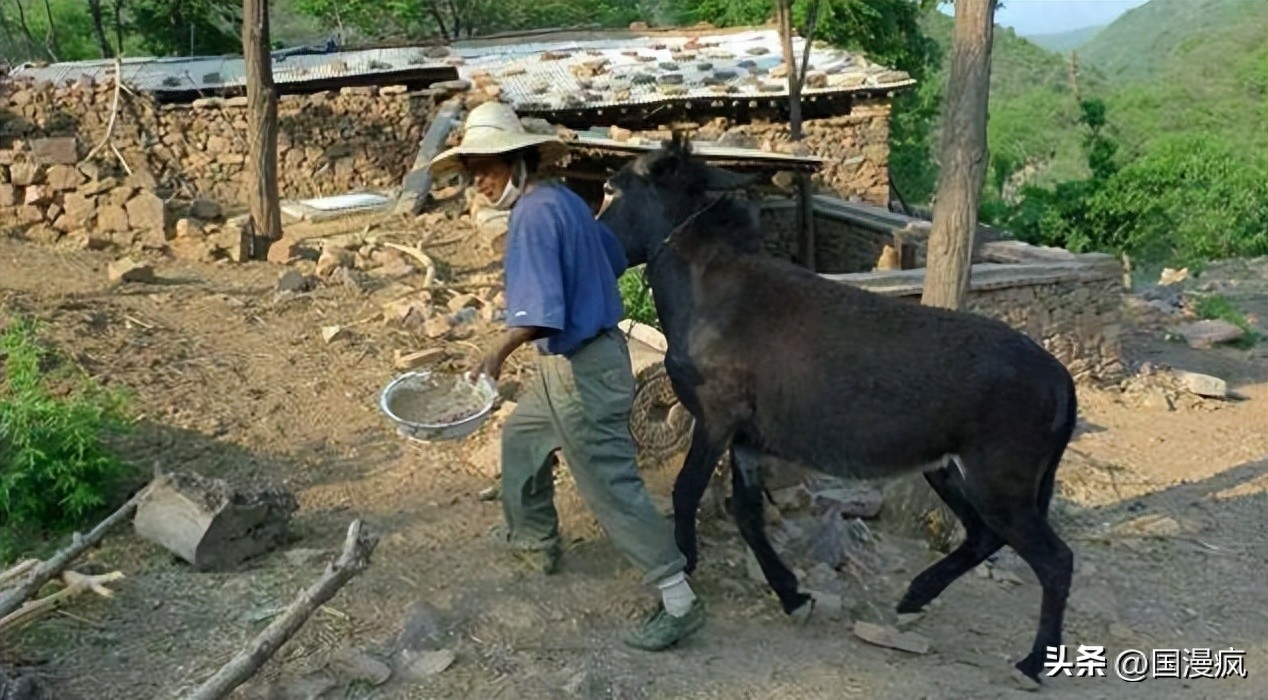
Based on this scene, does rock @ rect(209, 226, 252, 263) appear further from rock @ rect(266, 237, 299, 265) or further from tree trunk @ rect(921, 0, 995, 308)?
tree trunk @ rect(921, 0, 995, 308)

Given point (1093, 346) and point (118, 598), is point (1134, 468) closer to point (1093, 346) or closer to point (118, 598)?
point (1093, 346)

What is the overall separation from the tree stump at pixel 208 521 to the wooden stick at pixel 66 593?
0.87 ft

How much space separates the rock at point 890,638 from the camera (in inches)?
180

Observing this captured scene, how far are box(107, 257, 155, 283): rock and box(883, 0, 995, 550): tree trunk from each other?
582 cm

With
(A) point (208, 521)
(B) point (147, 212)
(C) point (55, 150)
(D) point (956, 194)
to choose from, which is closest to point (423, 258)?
(B) point (147, 212)

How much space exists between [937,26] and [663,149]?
45354 mm

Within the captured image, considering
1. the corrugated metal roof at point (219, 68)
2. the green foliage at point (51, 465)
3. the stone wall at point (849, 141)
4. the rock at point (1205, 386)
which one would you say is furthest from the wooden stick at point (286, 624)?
the stone wall at point (849, 141)

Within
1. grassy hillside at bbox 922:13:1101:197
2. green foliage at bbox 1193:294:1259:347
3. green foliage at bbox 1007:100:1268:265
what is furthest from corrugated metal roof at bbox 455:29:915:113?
grassy hillside at bbox 922:13:1101:197

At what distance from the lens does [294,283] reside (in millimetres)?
8797

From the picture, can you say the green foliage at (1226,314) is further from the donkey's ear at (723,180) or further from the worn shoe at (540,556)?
the worn shoe at (540,556)

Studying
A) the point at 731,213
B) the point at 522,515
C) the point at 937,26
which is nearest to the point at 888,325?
the point at 731,213

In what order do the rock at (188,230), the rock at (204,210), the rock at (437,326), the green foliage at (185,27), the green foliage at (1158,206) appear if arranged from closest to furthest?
the rock at (437,326) < the rock at (188,230) < the rock at (204,210) < the green foliage at (1158,206) < the green foliage at (185,27)

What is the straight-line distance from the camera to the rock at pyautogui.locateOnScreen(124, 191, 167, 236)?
10.4 m

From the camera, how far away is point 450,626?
167 inches
